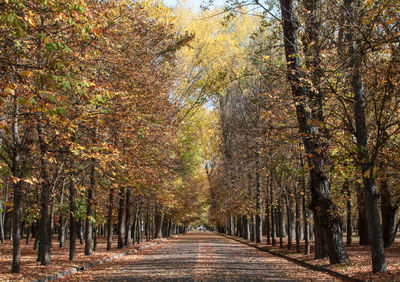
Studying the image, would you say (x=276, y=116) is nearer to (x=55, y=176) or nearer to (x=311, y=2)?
(x=311, y=2)

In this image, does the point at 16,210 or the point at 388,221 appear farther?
the point at 388,221

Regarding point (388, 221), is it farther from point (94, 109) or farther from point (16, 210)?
point (16, 210)

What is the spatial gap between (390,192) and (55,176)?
51.2 ft

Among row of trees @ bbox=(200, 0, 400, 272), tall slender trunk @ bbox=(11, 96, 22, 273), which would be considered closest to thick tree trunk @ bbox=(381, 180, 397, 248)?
row of trees @ bbox=(200, 0, 400, 272)

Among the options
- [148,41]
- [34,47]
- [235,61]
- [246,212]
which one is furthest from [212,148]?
[34,47]

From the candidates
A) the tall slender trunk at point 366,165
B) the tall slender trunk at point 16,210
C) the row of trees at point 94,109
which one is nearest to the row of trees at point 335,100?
the tall slender trunk at point 366,165

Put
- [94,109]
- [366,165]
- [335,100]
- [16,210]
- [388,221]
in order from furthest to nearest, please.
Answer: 1. [388,221]
2. [335,100]
3. [94,109]
4. [16,210]
5. [366,165]

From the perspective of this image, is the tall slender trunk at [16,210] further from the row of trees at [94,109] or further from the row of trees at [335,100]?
the row of trees at [335,100]

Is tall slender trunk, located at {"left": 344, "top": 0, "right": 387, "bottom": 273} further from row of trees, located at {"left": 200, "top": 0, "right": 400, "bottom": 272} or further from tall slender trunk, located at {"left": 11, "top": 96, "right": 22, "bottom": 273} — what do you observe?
tall slender trunk, located at {"left": 11, "top": 96, "right": 22, "bottom": 273}

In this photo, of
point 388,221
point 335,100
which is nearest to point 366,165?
point 335,100

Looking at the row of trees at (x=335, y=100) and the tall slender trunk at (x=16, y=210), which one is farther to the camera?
the tall slender trunk at (x=16, y=210)

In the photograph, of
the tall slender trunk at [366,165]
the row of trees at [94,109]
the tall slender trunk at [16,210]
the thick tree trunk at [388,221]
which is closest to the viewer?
the row of trees at [94,109]

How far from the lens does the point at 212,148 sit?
2160 inches

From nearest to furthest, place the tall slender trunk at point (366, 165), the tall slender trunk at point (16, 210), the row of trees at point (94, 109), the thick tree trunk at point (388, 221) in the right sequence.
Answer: the row of trees at point (94, 109), the tall slender trunk at point (366, 165), the tall slender trunk at point (16, 210), the thick tree trunk at point (388, 221)
